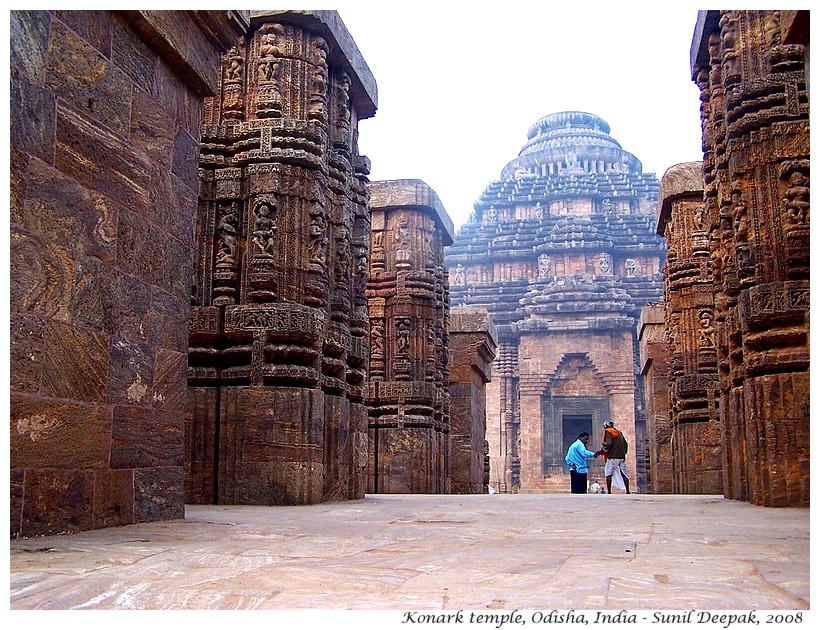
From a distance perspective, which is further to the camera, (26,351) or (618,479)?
(618,479)

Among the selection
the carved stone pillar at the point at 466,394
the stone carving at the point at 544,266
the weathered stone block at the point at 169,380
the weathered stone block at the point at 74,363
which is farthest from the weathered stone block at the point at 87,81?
the stone carving at the point at 544,266

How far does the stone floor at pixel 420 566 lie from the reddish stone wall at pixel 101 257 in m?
0.35

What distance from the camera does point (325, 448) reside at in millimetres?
8172

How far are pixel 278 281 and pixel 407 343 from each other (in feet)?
21.6

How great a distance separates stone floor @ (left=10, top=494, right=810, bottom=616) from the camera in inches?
104

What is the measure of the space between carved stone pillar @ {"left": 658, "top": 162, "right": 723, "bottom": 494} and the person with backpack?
948mm

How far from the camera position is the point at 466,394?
1709 cm

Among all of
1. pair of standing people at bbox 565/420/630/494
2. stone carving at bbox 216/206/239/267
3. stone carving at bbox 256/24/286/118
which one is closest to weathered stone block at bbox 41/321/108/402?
stone carving at bbox 216/206/239/267

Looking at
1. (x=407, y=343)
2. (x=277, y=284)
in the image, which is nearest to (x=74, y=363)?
(x=277, y=284)

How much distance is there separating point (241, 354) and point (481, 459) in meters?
10.9

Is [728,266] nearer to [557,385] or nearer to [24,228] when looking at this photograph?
[24,228]

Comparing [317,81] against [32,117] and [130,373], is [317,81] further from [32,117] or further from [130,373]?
[32,117]

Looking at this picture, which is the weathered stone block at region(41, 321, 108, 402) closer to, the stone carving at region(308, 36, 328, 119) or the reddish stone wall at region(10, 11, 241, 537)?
the reddish stone wall at region(10, 11, 241, 537)

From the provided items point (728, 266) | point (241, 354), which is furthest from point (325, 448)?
point (728, 266)
